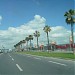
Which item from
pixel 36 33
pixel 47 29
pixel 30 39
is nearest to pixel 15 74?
pixel 47 29

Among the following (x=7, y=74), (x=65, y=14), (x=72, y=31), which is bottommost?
(x=7, y=74)

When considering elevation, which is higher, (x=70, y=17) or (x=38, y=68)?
(x=70, y=17)

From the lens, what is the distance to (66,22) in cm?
7019

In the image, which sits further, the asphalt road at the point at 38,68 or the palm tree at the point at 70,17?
the palm tree at the point at 70,17

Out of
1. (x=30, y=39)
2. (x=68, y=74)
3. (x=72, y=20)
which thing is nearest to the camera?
(x=68, y=74)

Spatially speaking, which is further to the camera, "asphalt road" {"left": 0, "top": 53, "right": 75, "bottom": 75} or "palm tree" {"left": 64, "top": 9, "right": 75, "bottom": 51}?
"palm tree" {"left": 64, "top": 9, "right": 75, "bottom": 51}

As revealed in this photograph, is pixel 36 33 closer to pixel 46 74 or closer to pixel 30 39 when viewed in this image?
pixel 30 39

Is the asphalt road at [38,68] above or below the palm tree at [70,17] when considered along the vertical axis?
below

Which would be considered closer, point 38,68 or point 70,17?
point 38,68

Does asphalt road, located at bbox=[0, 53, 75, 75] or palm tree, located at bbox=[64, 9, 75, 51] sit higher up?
palm tree, located at bbox=[64, 9, 75, 51]

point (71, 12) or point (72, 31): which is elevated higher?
point (71, 12)

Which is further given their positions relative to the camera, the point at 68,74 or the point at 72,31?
the point at 72,31

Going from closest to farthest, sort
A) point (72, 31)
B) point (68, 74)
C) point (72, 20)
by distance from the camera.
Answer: point (68, 74), point (72, 31), point (72, 20)

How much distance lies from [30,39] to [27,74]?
542 feet
